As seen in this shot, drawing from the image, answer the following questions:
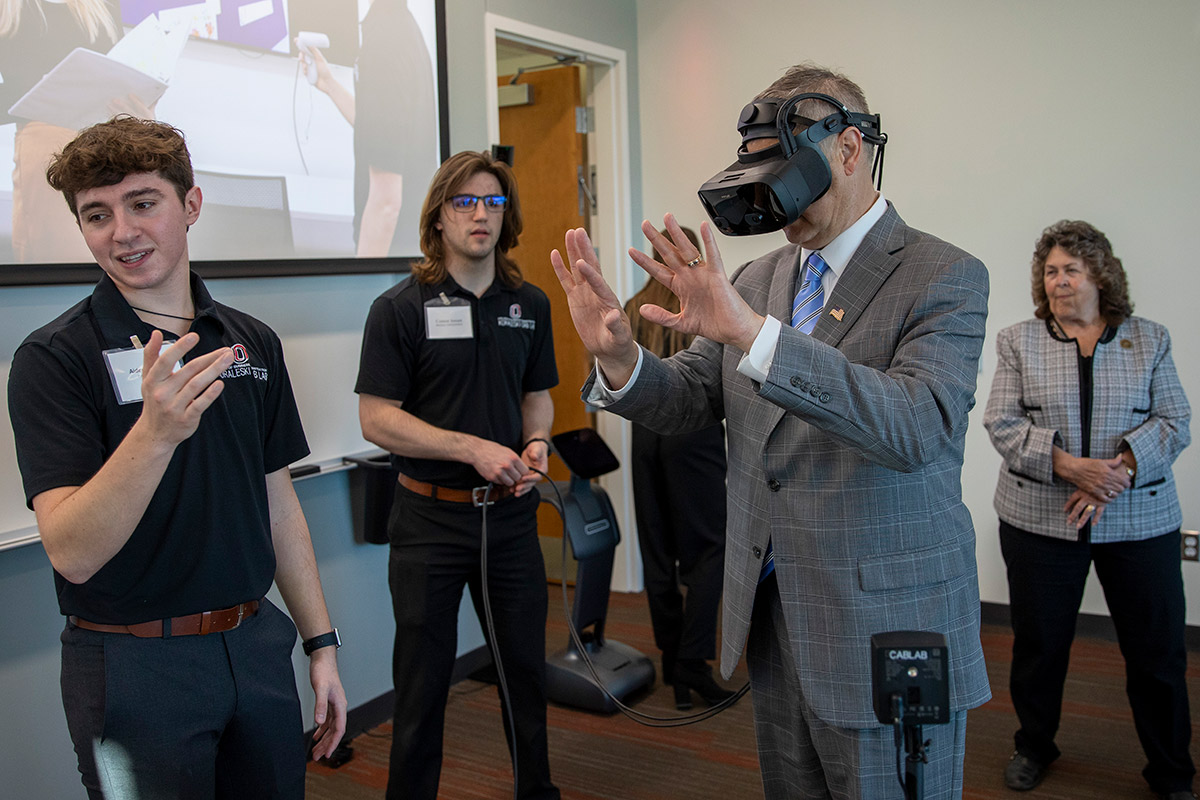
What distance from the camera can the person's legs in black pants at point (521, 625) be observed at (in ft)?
8.11

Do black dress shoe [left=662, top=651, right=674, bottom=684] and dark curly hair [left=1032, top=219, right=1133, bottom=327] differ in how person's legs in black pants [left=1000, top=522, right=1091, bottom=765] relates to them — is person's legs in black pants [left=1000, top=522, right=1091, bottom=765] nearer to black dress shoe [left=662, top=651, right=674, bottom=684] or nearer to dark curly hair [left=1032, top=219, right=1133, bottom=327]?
dark curly hair [left=1032, top=219, right=1133, bottom=327]

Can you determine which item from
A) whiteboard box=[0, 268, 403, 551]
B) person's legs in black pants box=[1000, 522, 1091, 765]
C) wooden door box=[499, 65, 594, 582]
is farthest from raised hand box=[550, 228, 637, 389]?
wooden door box=[499, 65, 594, 582]

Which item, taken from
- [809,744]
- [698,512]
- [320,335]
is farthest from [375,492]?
[809,744]

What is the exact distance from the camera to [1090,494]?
2.58m

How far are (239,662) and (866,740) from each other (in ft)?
3.29

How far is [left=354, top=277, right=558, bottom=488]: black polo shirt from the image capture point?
2.42 meters

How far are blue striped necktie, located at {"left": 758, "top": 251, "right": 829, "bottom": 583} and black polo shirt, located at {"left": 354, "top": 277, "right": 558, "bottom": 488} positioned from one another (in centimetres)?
112

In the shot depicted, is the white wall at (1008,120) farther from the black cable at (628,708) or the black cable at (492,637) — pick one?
→ the black cable at (492,637)

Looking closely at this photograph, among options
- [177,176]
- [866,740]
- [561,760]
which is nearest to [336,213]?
[177,176]

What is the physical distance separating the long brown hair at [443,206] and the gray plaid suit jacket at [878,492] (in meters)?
1.23

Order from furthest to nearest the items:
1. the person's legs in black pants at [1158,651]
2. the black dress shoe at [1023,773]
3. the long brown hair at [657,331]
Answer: the long brown hair at [657,331] < the black dress shoe at [1023,773] < the person's legs in black pants at [1158,651]

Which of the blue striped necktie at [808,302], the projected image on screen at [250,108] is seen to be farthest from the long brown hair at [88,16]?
the blue striped necktie at [808,302]

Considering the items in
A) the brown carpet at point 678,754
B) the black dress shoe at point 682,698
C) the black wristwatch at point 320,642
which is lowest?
the brown carpet at point 678,754

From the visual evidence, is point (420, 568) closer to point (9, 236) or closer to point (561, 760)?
point (561, 760)
